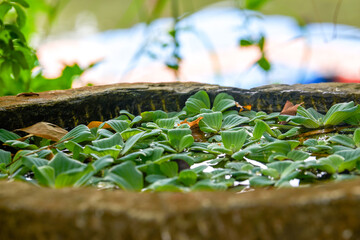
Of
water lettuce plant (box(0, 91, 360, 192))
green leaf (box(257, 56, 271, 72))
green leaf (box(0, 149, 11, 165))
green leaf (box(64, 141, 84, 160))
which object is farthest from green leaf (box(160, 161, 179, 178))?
green leaf (box(257, 56, 271, 72))

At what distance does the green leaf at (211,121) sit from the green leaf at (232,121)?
1.1 inches

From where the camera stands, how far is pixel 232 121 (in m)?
1.11

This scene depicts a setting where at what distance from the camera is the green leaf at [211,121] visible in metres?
1.07

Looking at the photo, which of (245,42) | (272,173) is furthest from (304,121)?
(245,42)

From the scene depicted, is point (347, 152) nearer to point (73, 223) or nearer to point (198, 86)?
point (73, 223)

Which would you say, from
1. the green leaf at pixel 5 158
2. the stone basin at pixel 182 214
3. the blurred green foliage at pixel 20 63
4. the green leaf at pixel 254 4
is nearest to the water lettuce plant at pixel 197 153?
the green leaf at pixel 5 158

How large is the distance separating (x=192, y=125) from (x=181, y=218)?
0.70m

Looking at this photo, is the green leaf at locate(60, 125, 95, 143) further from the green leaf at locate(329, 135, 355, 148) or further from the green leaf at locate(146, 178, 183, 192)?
the green leaf at locate(329, 135, 355, 148)

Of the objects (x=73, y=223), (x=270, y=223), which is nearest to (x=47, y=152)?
(x=73, y=223)

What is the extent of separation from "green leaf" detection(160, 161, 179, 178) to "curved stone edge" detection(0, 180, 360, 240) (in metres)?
0.31

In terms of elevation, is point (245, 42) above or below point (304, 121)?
above

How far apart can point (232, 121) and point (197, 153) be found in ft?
0.68

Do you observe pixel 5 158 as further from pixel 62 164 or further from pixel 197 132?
pixel 197 132

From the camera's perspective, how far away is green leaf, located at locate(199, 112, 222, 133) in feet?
3.50
